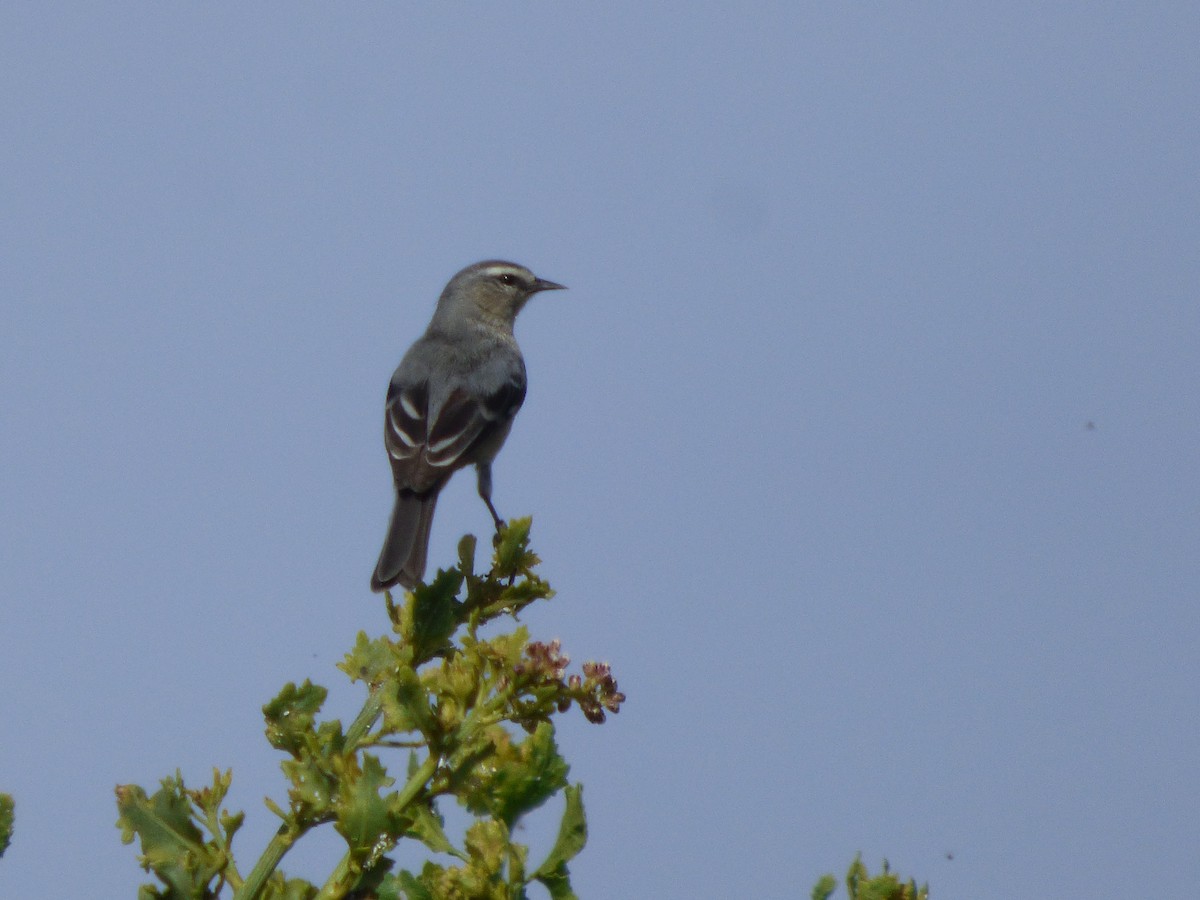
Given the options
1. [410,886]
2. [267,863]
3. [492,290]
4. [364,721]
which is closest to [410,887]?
[410,886]

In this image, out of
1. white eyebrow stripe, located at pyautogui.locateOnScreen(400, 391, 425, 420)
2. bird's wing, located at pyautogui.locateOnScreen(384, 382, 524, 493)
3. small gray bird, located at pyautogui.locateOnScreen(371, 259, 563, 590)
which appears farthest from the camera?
white eyebrow stripe, located at pyautogui.locateOnScreen(400, 391, 425, 420)

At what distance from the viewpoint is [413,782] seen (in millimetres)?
2748

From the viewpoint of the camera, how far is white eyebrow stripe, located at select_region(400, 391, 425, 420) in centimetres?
789

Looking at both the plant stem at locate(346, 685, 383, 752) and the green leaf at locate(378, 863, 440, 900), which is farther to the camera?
the plant stem at locate(346, 685, 383, 752)

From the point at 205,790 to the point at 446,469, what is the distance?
4.57 meters

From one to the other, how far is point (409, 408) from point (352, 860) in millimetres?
5535

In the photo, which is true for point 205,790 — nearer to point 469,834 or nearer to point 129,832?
point 129,832

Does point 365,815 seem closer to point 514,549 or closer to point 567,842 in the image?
point 567,842

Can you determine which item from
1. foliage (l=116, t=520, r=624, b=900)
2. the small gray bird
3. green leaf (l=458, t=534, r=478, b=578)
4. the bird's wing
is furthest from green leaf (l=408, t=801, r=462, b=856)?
the bird's wing

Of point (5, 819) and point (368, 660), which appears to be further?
point (368, 660)

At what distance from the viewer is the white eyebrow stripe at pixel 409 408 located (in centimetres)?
789

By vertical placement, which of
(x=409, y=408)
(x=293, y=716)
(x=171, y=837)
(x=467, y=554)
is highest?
(x=409, y=408)

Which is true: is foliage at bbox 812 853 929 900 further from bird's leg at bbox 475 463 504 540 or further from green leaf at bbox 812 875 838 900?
bird's leg at bbox 475 463 504 540

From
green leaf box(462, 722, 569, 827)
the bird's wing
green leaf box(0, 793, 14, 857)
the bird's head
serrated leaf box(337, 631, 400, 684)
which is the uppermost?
the bird's head
